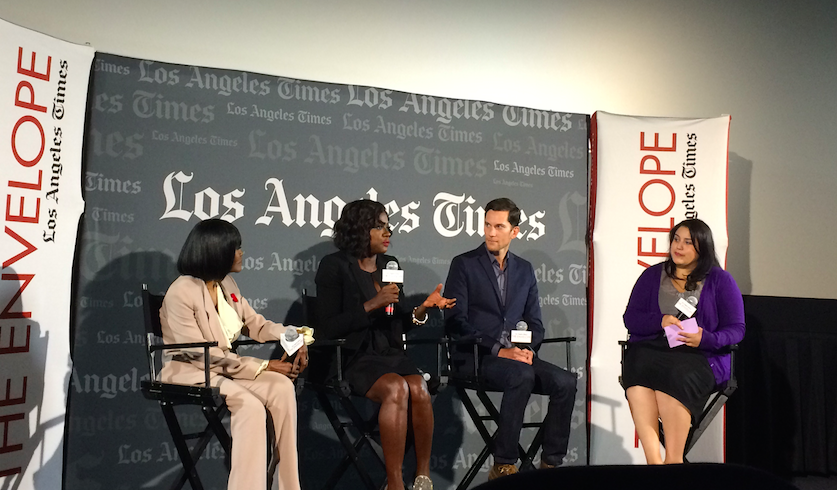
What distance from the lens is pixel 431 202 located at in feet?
13.7

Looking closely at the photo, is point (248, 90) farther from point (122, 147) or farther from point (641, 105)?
point (641, 105)

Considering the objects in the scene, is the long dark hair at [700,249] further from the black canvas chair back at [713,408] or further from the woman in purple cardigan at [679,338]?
the black canvas chair back at [713,408]

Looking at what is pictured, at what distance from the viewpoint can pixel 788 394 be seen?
4.50 m

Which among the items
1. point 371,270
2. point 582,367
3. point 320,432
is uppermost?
point 371,270

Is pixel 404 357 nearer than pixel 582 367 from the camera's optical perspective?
Yes

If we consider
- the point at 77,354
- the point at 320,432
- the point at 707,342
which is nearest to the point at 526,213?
the point at 707,342

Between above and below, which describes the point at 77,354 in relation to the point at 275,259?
below

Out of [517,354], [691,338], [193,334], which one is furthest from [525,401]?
[193,334]

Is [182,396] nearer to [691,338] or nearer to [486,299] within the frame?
[486,299]

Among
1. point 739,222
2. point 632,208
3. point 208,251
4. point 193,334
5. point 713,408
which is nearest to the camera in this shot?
point 193,334

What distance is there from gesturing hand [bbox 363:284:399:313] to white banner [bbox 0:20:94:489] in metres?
1.41

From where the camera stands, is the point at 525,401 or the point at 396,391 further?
the point at 525,401

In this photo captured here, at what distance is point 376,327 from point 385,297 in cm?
30

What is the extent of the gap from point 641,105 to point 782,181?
3.80ft
